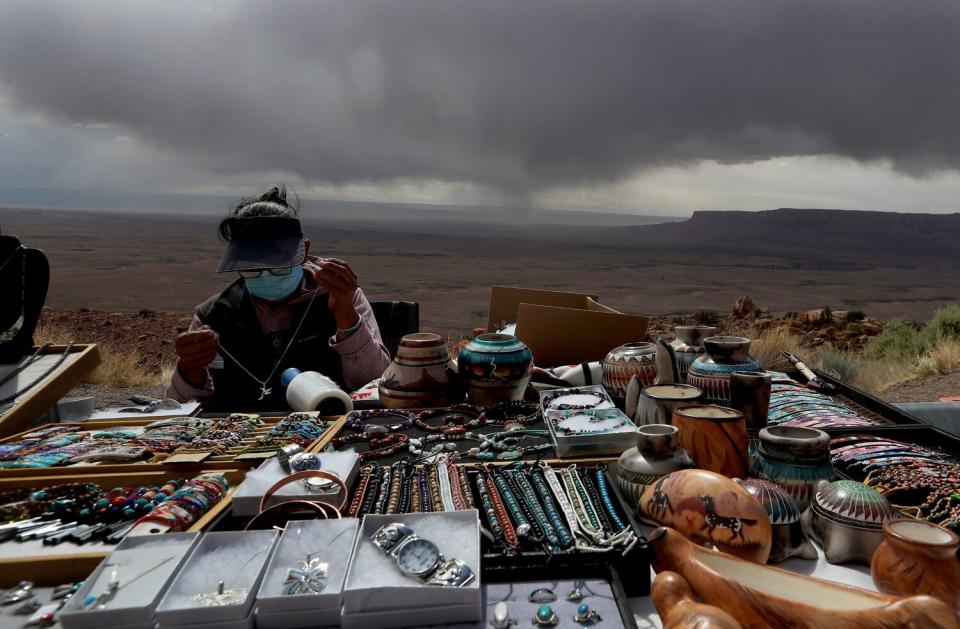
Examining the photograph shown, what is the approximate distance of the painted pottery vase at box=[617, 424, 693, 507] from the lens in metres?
1.86

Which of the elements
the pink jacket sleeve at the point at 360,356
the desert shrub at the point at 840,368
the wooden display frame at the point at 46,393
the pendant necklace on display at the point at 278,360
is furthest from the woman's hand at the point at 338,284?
the desert shrub at the point at 840,368

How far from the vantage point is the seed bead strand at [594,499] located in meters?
1.70

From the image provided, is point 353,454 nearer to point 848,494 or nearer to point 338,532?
point 338,532

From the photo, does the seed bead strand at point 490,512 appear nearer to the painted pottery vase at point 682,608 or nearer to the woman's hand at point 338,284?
the painted pottery vase at point 682,608

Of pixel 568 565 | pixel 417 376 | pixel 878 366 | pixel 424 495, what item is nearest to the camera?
pixel 568 565

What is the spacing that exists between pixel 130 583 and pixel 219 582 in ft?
0.61

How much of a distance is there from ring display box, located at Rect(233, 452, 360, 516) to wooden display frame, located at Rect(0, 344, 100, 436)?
1.48 meters

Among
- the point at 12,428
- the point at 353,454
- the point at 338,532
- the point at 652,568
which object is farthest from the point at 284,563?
the point at 12,428

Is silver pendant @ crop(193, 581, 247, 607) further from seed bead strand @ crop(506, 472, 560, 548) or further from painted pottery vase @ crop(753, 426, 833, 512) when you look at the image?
painted pottery vase @ crop(753, 426, 833, 512)

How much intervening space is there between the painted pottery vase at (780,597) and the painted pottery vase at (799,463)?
458mm

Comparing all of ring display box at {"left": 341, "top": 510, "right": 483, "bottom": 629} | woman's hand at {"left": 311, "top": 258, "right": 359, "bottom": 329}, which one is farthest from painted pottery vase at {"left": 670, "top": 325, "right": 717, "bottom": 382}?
ring display box at {"left": 341, "top": 510, "right": 483, "bottom": 629}

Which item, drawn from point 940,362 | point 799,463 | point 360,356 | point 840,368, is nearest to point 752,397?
point 799,463

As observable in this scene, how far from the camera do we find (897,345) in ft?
39.2

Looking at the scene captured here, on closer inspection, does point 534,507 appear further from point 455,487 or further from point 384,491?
point 384,491
